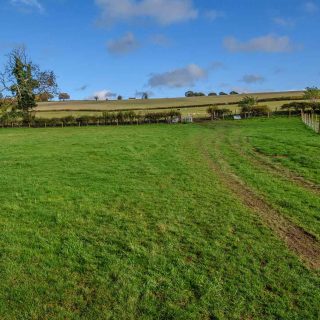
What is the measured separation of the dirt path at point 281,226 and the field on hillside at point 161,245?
35 millimetres

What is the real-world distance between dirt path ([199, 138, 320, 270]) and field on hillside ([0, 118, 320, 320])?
0.12ft

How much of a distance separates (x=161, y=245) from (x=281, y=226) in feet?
12.7

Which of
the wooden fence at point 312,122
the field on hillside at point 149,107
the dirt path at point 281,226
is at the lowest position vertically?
the dirt path at point 281,226

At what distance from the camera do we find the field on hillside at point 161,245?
7.59 metres

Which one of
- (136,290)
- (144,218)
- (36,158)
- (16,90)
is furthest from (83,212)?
(16,90)

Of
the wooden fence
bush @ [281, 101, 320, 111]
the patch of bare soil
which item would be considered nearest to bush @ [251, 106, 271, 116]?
bush @ [281, 101, 320, 111]

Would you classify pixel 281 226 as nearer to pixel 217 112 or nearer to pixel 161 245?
pixel 161 245

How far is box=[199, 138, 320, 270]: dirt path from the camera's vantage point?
31.7ft

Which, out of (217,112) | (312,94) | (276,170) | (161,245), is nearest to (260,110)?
(217,112)

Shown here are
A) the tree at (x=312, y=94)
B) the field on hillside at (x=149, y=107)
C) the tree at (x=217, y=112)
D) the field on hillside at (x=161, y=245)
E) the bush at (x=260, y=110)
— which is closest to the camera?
the field on hillside at (x=161, y=245)

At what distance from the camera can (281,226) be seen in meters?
11.5

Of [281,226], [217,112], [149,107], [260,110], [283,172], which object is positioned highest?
[149,107]

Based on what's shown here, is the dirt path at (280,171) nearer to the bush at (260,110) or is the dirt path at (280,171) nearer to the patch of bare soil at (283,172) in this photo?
the patch of bare soil at (283,172)

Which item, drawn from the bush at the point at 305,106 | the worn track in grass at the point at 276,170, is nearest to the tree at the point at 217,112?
the bush at the point at 305,106
